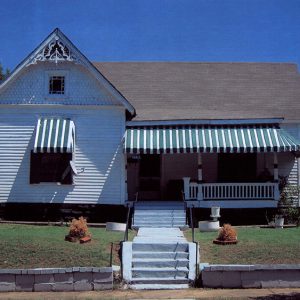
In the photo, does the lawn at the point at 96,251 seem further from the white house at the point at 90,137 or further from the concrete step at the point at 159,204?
the white house at the point at 90,137

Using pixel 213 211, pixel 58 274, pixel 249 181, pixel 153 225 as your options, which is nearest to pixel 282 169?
pixel 249 181

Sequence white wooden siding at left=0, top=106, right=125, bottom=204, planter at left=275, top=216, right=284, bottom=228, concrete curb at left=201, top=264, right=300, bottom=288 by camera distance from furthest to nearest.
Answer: white wooden siding at left=0, top=106, right=125, bottom=204 < planter at left=275, top=216, right=284, bottom=228 < concrete curb at left=201, top=264, right=300, bottom=288

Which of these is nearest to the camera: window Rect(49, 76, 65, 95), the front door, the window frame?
the window frame

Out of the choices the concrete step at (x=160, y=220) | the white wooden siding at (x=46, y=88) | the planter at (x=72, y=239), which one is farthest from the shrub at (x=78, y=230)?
the white wooden siding at (x=46, y=88)

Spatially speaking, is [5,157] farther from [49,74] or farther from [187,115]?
[187,115]

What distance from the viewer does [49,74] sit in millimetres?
22297

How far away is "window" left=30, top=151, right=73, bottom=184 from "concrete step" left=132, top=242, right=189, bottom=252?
Result: 7399 mm

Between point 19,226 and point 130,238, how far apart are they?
5.49 m

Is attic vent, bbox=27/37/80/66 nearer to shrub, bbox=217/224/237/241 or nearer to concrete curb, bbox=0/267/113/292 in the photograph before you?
shrub, bbox=217/224/237/241

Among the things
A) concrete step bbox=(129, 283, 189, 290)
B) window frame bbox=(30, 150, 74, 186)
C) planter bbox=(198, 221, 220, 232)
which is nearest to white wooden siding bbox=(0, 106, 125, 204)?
window frame bbox=(30, 150, 74, 186)

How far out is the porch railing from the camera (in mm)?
21891

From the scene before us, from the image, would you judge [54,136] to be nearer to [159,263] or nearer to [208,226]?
[208,226]

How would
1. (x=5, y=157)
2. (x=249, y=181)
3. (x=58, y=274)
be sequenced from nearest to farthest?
(x=58, y=274)
(x=5, y=157)
(x=249, y=181)

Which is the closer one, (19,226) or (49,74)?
(19,226)
